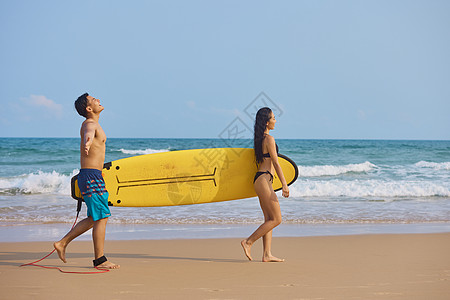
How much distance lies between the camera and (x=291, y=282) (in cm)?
347

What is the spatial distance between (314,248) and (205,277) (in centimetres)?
164

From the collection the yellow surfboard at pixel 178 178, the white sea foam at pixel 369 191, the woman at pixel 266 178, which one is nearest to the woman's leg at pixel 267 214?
the woman at pixel 266 178

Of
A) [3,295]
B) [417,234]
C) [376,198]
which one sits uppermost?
[376,198]

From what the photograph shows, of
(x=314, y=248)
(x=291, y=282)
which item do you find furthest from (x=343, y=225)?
(x=291, y=282)

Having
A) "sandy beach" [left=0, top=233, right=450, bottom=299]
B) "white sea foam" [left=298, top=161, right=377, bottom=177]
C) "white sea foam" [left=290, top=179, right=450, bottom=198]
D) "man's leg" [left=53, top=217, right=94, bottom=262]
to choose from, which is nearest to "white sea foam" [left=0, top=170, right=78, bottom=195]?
"white sea foam" [left=290, top=179, right=450, bottom=198]

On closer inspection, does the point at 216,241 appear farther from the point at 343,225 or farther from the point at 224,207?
the point at 224,207

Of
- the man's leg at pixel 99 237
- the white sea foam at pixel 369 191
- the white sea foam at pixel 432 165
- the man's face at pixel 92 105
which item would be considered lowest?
the man's leg at pixel 99 237

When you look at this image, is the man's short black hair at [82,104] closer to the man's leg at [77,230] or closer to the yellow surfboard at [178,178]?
the man's leg at [77,230]

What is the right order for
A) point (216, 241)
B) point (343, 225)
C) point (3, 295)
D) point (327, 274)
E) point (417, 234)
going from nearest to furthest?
point (3, 295), point (327, 274), point (216, 241), point (417, 234), point (343, 225)

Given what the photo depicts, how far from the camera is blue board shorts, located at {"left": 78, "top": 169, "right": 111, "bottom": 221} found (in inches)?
152

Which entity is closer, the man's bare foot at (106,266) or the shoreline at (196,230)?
the man's bare foot at (106,266)

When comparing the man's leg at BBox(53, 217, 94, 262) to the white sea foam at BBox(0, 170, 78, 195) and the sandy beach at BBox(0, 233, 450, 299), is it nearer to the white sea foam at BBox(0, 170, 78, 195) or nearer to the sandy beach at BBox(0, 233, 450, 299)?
the sandy beach at BBox(0, 233, 450, 299)

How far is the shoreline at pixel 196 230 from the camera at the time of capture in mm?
5645

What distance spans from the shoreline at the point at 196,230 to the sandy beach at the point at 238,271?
13.6 inches
